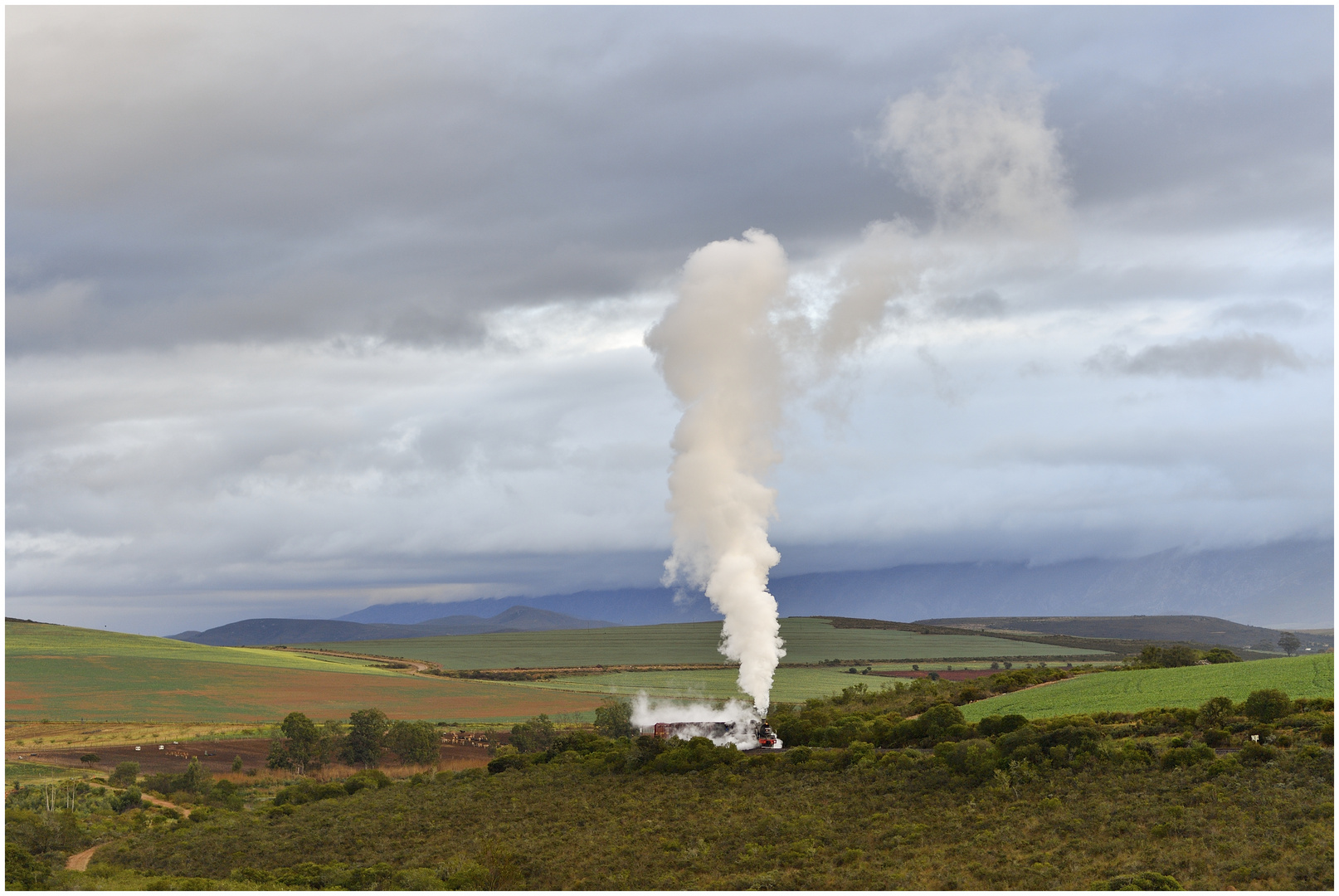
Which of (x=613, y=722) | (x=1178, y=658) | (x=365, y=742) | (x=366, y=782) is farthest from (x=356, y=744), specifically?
(x=1178, y=658)

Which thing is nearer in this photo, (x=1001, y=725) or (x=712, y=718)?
(x=1001, y=725)

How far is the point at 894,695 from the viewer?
9381 cm

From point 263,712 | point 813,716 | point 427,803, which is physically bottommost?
point 263,712

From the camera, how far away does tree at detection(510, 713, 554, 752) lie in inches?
4685

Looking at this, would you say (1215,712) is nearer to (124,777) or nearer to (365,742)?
(124,777)

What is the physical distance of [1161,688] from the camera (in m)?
73.8

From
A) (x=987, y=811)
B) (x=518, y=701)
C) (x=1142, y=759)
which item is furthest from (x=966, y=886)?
(x=518, y=701)

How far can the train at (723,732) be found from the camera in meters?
71.4

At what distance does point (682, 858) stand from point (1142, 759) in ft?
78.7

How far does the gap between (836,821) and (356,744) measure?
9378cm

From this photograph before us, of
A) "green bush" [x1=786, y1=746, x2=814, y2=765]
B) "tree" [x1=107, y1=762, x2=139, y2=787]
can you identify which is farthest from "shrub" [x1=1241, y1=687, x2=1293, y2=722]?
"tree" [x1=107, y1=762, x2=139, y2=787]

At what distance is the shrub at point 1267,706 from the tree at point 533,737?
79.1m

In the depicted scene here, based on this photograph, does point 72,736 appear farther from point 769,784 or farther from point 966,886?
point 966,886

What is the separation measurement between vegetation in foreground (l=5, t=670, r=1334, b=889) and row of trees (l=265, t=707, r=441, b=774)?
44335 millimetres
